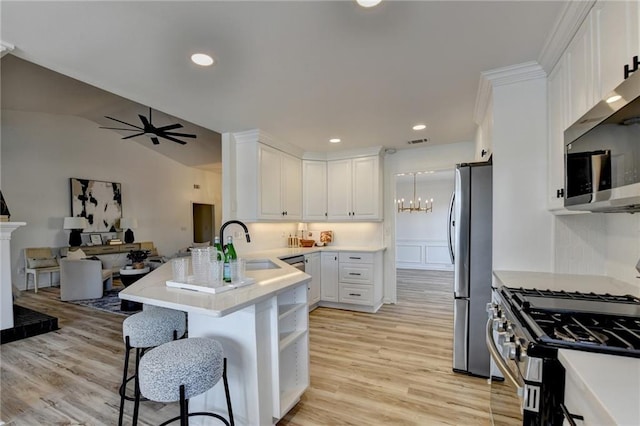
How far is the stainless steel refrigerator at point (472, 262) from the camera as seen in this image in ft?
8.09

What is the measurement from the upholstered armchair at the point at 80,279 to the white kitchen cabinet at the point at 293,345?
4.80 metres

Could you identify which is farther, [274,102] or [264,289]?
[274,102]

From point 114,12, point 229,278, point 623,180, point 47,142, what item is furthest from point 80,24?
point 47,142

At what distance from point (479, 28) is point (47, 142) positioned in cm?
849

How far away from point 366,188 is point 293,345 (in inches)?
120

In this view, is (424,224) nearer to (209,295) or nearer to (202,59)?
(202,59)

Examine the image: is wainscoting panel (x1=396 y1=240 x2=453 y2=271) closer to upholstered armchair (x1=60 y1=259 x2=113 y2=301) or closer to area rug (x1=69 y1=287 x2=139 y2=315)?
area rug (x1=69 y1=287 x2=139 y2=315)

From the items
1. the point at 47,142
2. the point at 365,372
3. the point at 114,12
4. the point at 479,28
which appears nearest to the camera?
the point at 114,12

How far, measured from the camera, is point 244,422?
1697 mm

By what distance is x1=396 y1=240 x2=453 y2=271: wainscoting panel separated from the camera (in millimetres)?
8125

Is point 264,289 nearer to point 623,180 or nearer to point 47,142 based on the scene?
point 623,180

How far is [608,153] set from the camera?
44.7 inches

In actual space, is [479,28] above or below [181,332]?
above

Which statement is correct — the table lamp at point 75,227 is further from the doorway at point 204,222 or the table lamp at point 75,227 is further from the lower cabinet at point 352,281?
the lower cabinet at point 352,281
